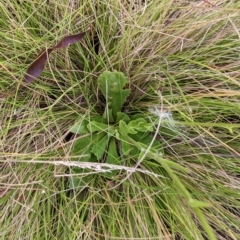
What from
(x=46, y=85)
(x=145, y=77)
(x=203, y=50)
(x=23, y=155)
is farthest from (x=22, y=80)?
(x=203, y=50)

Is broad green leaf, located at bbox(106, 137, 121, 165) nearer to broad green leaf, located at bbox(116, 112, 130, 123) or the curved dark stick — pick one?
broad green leaf, located at bbox(116, 112, 130, 123)

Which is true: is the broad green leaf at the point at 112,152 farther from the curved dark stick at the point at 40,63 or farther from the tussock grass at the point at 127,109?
the curved dark stick at the point at 40,63

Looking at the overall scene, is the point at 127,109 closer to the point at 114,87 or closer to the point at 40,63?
the point at 114,87

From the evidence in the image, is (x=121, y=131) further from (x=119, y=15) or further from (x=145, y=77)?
(x=119, y=15)

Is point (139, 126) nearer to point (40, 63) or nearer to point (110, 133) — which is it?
point (110, 133)

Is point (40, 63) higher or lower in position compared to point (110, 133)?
higher

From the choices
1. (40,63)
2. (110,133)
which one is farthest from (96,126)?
(40,63)
